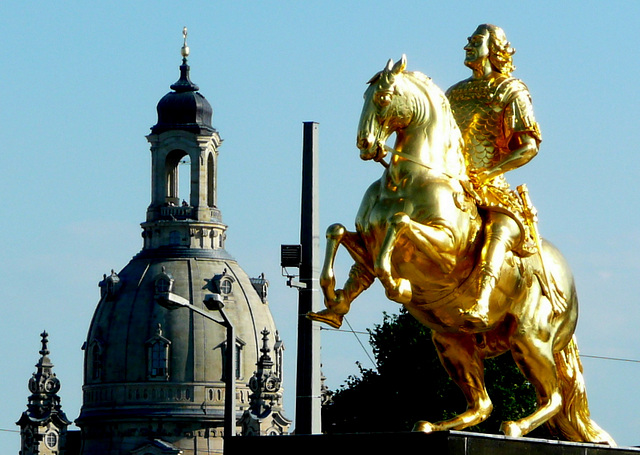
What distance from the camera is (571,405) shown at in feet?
67.8

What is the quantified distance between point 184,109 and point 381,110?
133 m

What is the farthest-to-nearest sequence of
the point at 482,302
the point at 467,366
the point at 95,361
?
the point at 95,361, the point at 467,366, the point at 482,302

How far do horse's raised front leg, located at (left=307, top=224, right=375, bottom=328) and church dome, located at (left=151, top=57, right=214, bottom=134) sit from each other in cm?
13080

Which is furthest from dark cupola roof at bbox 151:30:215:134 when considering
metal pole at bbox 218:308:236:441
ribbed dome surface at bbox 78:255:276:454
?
metal pole at bbox 218:308:236:441

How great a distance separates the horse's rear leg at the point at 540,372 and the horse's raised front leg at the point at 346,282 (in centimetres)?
157

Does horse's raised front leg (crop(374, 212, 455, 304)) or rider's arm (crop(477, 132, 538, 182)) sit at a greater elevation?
rider's arm (crop(477, 132, 538, 182))

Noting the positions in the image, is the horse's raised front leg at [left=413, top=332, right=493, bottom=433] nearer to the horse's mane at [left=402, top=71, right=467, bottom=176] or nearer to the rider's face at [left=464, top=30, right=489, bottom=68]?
the horse's mane at [left=402, top=71, right=467, bottom=176]

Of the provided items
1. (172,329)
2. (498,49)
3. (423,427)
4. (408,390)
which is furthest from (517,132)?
(172,329)

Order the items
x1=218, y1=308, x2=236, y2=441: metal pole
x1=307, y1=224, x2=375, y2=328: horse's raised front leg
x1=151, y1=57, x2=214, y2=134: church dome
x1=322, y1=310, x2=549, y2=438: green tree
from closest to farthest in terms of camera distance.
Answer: x1=307, y1=224, x2=375, y2=328: horse's raised front leg
x1=218, y1=308, x2=236, y2=441: metal pole
x1=322, y1=310, x2=549, y2=438: green tree
x1=151, y1=57, x2=214, y2=134: church dome

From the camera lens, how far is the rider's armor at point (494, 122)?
20078 mm

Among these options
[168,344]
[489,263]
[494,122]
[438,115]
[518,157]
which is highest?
[168,344]

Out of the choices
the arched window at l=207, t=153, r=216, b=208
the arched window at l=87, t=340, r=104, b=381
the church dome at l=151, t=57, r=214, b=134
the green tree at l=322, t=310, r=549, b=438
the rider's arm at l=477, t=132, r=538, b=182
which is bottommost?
the rider's arm at l=477, t=132, r=538, b=182

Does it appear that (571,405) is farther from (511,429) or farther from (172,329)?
(172,329)

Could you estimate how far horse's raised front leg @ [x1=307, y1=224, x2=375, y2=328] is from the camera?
19234mm
